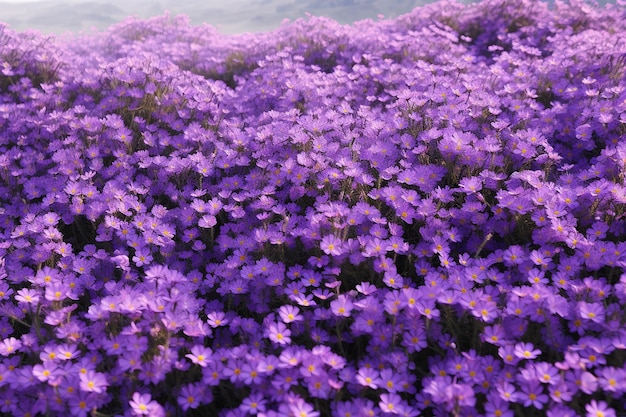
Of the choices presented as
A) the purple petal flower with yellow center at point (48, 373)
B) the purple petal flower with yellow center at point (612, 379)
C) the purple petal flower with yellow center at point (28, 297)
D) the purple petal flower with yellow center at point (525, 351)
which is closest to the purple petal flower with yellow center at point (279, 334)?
the purple petal flower with yellow center at point (48, 373)

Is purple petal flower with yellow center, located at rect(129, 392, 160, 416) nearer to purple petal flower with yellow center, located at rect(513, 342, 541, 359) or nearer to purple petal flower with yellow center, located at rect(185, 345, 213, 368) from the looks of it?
purple petal flower with yellow center, located at rect(185, 345, 213, 368)

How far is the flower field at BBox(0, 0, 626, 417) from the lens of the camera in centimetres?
250

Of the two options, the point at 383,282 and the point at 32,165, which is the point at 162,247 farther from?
the point at 32,165

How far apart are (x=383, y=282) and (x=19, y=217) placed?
289 centimetres

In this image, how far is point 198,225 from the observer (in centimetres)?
→ 379

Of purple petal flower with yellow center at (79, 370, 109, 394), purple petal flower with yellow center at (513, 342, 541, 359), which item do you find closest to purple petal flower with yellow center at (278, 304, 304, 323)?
purple petal flower with yellow center at (79, 370, 109, 394)

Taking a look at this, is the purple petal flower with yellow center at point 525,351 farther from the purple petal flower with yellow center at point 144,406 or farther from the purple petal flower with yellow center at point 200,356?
the purple petal flower with yellow center at point 144,406

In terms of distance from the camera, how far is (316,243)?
3338mm

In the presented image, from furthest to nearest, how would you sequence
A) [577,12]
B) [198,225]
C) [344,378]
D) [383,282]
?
[577,12], [198,225], [383,282], [344,378]

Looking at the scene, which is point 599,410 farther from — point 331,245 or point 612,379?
point 331,245

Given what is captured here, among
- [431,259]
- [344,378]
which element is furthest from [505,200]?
[344,378]

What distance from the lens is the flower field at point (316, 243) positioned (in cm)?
250

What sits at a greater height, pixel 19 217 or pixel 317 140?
pixel 317 140

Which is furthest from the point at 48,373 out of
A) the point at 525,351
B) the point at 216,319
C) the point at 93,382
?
the point at 525,351
